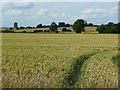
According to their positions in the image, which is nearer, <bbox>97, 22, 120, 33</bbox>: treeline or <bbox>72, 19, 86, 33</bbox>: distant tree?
<bbox>97, 22, 120, 33</bbox>: treeline

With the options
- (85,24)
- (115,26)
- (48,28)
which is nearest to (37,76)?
(48,28)

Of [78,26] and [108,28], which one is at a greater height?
[78,26]

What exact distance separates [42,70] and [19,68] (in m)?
1.09

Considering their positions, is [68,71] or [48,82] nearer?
[48,82]

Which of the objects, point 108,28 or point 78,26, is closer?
point 108,28

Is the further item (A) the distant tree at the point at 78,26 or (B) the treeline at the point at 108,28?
(A) the distant tree at the point at 78,26

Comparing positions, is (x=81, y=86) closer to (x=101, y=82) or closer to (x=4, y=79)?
(x=101, y=82)

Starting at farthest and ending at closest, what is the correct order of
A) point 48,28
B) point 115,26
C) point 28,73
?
point 115,26 → point 48,28 → point 28,73

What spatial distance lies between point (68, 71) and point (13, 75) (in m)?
2.37

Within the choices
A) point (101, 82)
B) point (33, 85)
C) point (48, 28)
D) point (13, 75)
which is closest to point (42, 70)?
point (13, 75)

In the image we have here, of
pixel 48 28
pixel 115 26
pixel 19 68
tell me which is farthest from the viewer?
pixel 115 26

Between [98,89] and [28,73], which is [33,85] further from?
[98,89]

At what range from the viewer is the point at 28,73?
989 centimetres

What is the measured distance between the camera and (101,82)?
888cm
